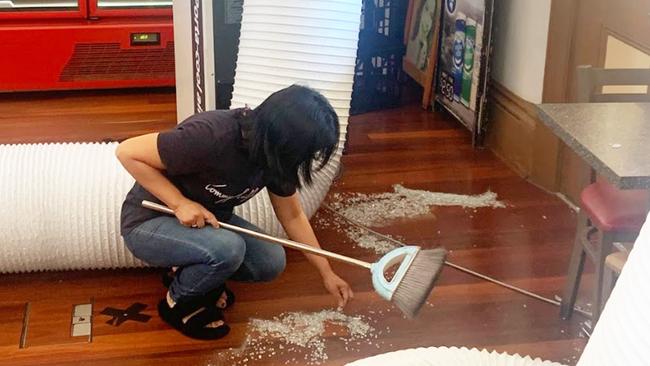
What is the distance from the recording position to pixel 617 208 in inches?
80.6

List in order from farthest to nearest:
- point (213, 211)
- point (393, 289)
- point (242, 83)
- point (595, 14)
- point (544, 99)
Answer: point (544, 99) < point (595, 14) < point (242, 83) < point (213, 211) < point (393, 289)

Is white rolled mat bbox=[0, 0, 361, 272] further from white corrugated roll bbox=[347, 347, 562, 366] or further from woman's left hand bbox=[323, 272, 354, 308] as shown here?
white corrugated roll bbox=[347, 347, 562, 366]

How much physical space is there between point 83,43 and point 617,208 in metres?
2.85

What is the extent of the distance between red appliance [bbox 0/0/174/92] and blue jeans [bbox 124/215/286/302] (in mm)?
2149

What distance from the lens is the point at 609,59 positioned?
9.66ft

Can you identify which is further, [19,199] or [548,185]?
[548,185]

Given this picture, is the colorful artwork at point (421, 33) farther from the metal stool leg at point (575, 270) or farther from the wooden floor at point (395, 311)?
the metal stool leg at point (575, 270)

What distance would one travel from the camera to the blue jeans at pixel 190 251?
7.18 feet

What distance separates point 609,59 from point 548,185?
1.81ft

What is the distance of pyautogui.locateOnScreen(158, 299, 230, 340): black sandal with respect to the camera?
2.32 m

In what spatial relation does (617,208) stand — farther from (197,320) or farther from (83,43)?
(83,43)

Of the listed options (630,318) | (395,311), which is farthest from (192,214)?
(630,318)

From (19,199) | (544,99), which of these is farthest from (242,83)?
(544,99)

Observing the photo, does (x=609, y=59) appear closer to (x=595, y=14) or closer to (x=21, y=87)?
(x=595, y=14)
